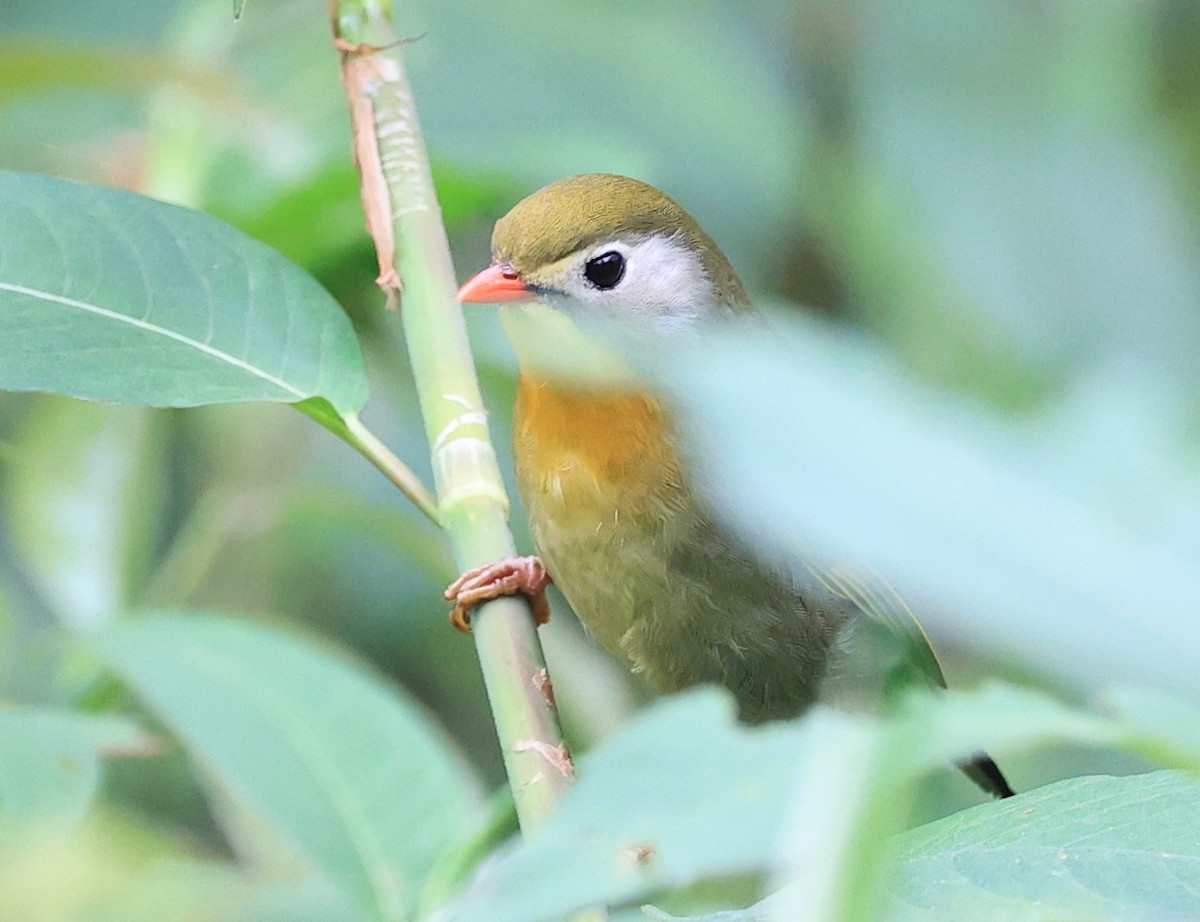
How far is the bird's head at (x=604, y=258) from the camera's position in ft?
7.49

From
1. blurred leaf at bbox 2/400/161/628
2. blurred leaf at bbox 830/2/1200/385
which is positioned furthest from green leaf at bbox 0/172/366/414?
blurred leaf at bbox 830/2/1200/385

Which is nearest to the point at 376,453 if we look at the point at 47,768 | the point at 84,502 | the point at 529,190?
the point at 47,768

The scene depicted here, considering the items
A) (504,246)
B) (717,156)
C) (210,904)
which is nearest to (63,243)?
(210,904)

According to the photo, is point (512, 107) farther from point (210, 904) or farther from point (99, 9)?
point (210, 904)

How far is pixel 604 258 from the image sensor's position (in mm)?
2373

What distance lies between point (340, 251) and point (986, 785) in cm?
143

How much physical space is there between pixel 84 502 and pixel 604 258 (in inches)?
39.8

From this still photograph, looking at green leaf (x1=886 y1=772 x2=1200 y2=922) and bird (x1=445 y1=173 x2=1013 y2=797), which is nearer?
green leaf (x1=886 y1=772 x2=1200 y2=922)

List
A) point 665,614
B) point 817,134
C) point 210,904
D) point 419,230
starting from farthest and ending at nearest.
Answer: point 817,134
point 665,614
point 210,904
point 419,230

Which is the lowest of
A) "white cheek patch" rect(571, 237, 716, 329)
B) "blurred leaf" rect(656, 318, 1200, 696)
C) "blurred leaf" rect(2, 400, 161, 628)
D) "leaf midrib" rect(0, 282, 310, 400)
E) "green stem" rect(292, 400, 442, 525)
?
"blurred leaf" rect(2, 400, 161, 628)

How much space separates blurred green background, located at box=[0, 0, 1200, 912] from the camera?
2561mm

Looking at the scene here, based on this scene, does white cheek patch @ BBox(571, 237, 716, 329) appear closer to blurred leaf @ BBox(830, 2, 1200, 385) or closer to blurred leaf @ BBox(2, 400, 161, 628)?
blurred leaf @ BBox(2, 400, 161, 628)

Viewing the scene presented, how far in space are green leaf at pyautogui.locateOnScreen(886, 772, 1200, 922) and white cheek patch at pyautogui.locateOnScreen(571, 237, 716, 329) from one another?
145 cm

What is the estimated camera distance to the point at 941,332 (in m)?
3.52
